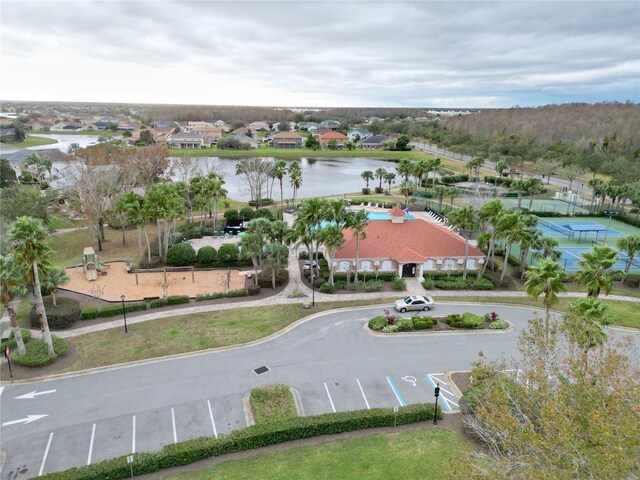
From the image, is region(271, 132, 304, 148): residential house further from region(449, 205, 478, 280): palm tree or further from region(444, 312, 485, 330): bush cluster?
region(444, 312, 485, 330): bush cluster

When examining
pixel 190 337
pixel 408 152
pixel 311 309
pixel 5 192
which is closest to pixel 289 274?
pixel 311 309

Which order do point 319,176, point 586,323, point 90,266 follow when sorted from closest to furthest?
point 586,323 → point 90,266 → point 319,176

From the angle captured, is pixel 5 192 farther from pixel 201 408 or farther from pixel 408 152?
pixel 408 152

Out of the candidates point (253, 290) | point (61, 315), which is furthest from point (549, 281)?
point (61, 315)

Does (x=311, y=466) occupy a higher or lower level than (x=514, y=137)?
lower

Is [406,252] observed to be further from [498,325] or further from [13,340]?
[13,340]

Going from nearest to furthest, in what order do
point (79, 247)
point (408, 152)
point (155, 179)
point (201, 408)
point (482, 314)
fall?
point (201, 408) < point (482, 314) < point (79, 247) < point (155, 179) < point (408, 152)

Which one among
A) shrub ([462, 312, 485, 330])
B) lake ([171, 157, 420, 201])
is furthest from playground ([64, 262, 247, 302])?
lake ([171, 157, 420, 201])

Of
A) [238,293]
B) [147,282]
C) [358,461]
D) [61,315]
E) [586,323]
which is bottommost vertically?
[147,282]
